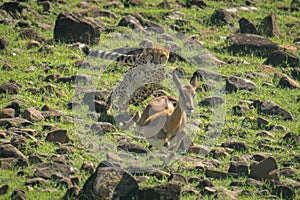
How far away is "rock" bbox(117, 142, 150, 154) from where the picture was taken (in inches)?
428

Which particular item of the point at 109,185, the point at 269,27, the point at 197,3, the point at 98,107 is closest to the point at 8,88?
the point at 98,107

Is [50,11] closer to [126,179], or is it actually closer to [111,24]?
[111,24]

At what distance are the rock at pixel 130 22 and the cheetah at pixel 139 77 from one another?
7.71ft

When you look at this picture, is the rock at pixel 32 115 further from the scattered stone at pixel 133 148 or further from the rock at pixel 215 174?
the rock at pixel 215 174

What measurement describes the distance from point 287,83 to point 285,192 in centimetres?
507

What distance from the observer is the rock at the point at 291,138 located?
11891 mm

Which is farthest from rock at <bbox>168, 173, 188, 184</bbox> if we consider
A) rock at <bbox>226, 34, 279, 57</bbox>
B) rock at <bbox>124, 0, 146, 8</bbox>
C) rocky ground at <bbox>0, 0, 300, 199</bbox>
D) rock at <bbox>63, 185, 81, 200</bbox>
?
rock at <bbox>124, 0, 146, 8</bbox>

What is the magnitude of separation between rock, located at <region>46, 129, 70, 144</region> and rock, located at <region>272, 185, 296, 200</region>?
2923 mm

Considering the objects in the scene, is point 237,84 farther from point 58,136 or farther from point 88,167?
point 88,167

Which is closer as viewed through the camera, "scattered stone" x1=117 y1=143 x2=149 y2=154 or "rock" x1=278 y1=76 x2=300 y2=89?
"scattered stone" x1=117 y1=143 x2=149 y2=154

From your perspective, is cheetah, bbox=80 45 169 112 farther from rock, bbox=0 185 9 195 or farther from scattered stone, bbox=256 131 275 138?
rock, bbox=0 185 9 195

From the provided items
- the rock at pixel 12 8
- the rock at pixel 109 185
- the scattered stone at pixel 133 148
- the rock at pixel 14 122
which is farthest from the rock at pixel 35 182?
the rock at pixel 12 8

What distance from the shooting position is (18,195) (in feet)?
28.8

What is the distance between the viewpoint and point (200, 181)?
32.7 ft
